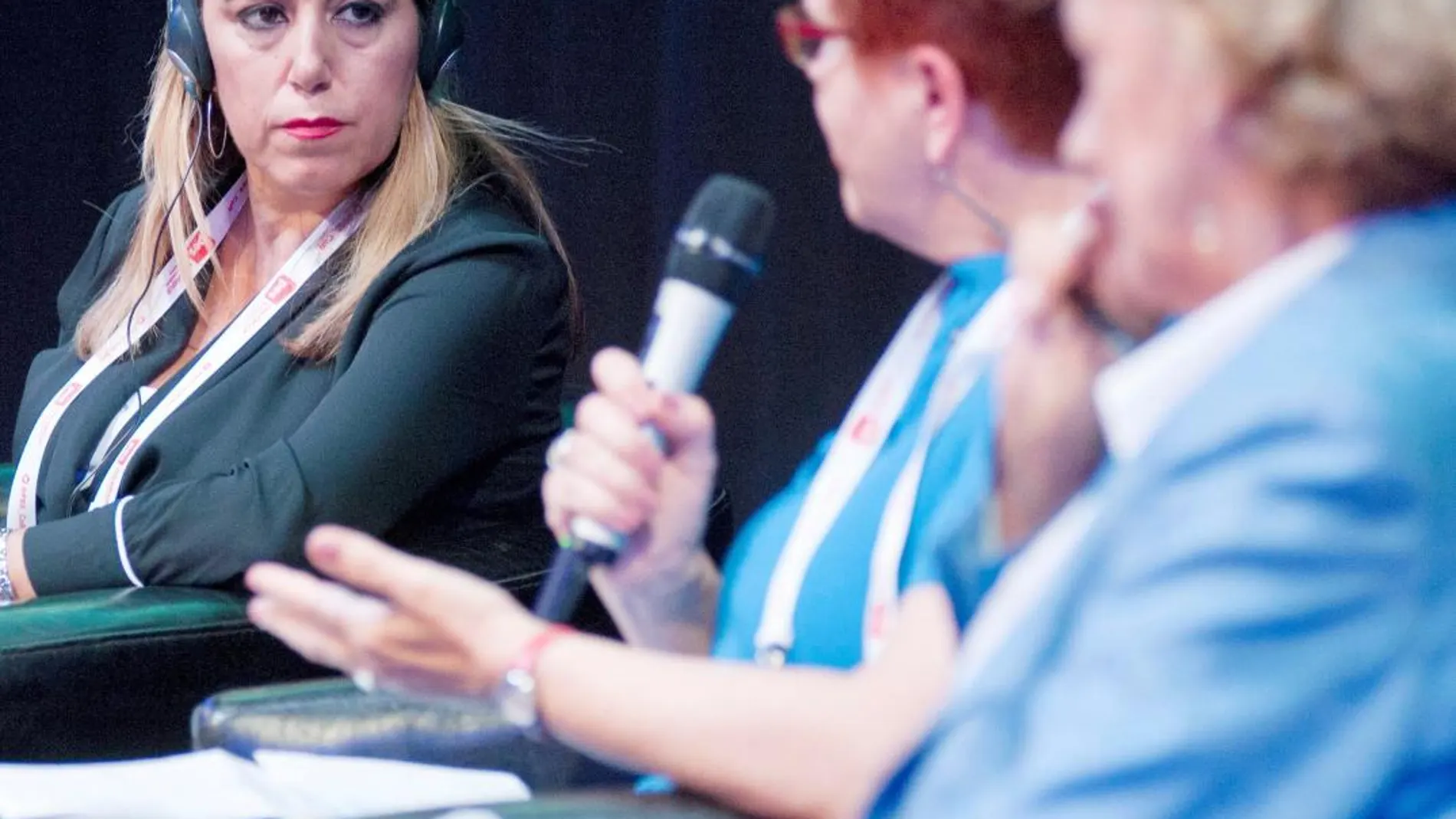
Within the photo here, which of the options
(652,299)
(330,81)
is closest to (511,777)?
(330,81)

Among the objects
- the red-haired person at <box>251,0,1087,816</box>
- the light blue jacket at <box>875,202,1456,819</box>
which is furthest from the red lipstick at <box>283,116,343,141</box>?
the light blue jacket at <box>875,202,1456,819</box>

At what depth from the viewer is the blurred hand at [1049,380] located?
874 mm

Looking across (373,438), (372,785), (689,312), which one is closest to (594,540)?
(689,312)

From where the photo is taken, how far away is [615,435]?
39.4 inches

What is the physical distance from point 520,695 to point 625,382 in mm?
179

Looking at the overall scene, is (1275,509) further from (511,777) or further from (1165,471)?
(511,777)

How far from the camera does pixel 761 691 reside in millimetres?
967

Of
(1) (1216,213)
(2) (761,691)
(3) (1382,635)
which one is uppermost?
(1) (1216,213)

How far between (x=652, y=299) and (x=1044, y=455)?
6.64ft

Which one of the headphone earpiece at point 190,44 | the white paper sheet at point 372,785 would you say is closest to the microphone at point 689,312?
the white paper sheet at point 372,785

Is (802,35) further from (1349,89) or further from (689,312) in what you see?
(1349,89)

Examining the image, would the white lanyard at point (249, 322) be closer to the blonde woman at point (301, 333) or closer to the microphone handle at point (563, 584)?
the blonde woman at point (301, 333)

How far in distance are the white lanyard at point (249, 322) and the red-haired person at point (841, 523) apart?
98 cm

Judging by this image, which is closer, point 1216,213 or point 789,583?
point 1216,213
